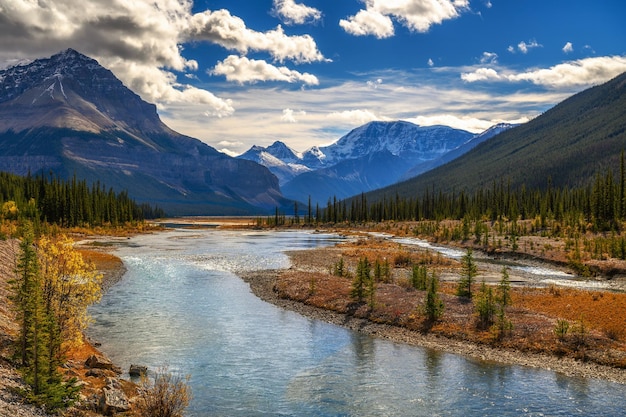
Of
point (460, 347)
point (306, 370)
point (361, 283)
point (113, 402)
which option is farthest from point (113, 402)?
point (361, 283)

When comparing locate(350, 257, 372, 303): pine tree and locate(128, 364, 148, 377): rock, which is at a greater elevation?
locate(350, 257, 372, 303): pine tree

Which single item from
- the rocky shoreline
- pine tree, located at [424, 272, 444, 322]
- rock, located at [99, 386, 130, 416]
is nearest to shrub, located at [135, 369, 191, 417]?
rock, located at [99, 386, 130, 416]

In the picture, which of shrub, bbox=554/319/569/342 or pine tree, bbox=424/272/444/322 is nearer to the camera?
shrub, bbox=554/319/569/342

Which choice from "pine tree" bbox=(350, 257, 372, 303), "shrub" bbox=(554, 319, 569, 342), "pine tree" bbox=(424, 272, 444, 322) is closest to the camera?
"shrub" bbox=(554, 319, 569, 342)

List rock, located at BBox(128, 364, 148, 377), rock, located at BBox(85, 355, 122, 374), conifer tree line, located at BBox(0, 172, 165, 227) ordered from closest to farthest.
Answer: rock, located at BBox(85, 355, 122, 374) → rock, located at BBox(128, 364, 148, 377) → conifer tree line, located at BBox(0, 172, 165, 227)

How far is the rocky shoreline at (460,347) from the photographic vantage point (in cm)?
2672

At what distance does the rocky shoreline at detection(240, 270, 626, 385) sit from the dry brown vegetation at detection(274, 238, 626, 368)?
0.64 metres

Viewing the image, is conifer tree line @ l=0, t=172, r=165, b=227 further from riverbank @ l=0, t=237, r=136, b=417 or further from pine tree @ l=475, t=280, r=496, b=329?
pine tree @ l=475, t=280, r=496, b=329

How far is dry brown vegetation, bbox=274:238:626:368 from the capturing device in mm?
29812

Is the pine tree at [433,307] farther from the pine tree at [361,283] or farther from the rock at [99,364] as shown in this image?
the rock at [99,364]

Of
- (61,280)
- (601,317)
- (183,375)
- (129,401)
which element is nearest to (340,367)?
(183,375)

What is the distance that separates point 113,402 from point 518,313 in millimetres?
28389

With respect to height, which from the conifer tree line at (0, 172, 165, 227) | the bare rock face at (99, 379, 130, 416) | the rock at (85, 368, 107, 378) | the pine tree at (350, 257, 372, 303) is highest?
the conifer tree line at (0, 172, 165, 227)

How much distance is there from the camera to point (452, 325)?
114 ft
